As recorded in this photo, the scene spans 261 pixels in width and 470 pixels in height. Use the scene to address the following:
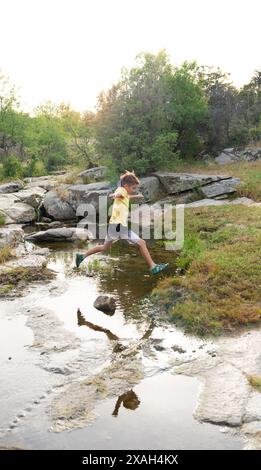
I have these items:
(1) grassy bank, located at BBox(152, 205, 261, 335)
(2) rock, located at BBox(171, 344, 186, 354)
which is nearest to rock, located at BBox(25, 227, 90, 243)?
(1) grassy bank, located at BBox(152, 205, 261, 335)

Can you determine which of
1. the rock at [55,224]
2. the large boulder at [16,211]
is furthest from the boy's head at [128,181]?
the large boulder at [16,211]

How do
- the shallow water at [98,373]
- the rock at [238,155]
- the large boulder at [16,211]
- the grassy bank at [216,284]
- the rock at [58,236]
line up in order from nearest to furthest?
the shallow water at [98,373]
the grassy bank at [216,284]
the rock at [58,236]
the large boulder at [16,211]
the rock at [238,155]

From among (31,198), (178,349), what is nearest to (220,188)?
(31,198)

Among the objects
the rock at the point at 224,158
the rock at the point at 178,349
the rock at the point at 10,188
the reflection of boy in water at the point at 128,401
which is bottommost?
the reflection of boy in water at the point at 128,401

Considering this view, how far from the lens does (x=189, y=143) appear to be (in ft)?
92.4

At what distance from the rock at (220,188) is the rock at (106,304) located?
41.9ft

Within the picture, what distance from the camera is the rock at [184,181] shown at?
22.2 m

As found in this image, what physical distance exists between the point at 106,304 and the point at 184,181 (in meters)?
14.1

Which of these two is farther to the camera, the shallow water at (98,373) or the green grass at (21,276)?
the green grass at (21,276)

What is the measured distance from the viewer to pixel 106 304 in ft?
30.5

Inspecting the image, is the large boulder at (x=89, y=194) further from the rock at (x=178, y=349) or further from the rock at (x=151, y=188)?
the rock at (x=178, y=349)

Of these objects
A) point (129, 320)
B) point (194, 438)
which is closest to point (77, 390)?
point (194, 438)

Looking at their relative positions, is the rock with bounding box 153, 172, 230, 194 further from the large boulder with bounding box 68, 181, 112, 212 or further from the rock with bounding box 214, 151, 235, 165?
the rock with bounding box 214, 151, 235, 165
